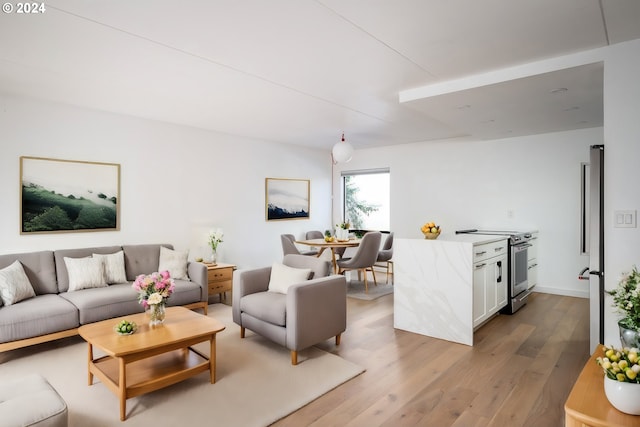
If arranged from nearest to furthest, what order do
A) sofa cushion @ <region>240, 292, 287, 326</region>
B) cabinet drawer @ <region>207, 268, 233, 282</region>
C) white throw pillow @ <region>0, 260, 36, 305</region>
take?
sofa cushion @ <region>240, 292, 287, 326</region>, white throw pillow @ <region>0, 260, 36, 305</region>, cabinet drawer @ <region>207, 268, 233, 282</region>

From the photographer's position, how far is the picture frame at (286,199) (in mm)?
6602

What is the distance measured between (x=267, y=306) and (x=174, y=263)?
1788mm

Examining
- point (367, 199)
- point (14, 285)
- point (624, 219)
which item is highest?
point (367, 199)

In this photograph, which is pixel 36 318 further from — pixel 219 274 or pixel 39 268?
pixel 219 274

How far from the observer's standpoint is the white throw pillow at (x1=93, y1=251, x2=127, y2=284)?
13.7 ft

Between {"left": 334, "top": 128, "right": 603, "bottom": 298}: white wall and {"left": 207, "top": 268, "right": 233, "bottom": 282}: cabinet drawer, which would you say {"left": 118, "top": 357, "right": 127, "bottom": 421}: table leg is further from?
{"left": 334, "top": 128, "right": 603, "bottom": 298}: white wall

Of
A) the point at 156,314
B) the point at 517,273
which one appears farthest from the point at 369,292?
the point at 156,314

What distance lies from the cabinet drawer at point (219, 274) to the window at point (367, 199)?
328 cm

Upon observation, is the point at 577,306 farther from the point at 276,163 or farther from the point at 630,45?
the point at 276,163

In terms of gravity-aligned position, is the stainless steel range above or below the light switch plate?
below

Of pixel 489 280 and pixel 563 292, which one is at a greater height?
pixel 489 280

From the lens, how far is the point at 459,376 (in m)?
2.90

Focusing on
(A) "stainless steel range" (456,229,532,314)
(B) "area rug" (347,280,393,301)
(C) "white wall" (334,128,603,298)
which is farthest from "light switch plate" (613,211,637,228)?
(B) "area rug" (347,280,393,301)

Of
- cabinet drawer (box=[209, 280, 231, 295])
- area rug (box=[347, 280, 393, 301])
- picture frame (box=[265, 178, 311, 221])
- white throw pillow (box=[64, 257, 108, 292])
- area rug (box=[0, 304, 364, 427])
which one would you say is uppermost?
picture frame (box=[265, 178, 311, 221])
